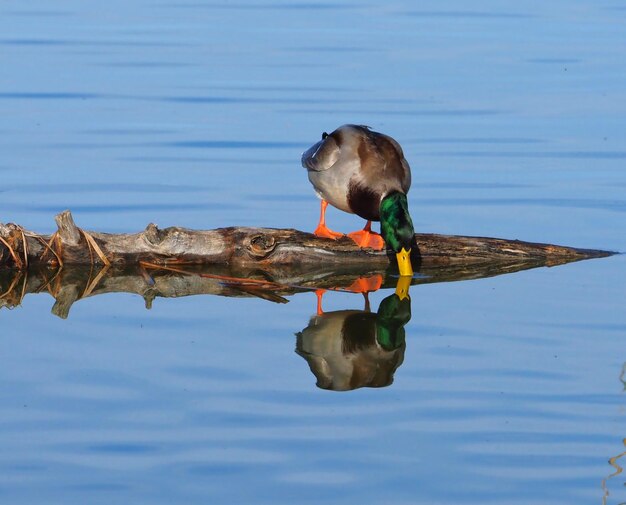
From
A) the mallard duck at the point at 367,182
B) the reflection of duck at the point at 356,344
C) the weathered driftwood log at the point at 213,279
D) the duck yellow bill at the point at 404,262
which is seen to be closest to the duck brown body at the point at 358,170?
the mallard duck at the point at 367,182

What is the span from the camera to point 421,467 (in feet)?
19.7

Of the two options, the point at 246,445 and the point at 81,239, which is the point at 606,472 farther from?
the point at 81,239

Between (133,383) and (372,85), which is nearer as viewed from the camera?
(133,383)

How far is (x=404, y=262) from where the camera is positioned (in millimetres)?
9117

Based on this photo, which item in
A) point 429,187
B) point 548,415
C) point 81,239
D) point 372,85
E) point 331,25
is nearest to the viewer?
point 548,415

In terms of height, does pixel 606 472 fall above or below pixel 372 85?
below

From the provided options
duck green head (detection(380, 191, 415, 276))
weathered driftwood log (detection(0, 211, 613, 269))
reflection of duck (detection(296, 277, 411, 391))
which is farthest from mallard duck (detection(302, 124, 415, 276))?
reflection of duck (detection(296, 277, 411, 391))

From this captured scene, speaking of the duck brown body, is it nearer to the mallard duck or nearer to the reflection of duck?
the mallard duck

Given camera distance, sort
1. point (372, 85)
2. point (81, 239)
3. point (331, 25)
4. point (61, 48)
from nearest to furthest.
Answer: point (81, 239)
point (372, 85)
point (61, 48)
point (331, 25)

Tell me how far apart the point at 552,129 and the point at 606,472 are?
7.77 meters

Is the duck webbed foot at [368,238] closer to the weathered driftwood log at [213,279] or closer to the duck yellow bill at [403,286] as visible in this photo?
the weathered driftwood log at [213,279]

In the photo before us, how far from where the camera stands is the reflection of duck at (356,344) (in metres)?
7.32

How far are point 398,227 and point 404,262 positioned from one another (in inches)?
9.7

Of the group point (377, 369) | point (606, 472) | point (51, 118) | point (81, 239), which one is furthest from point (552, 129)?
point (606, 472)
